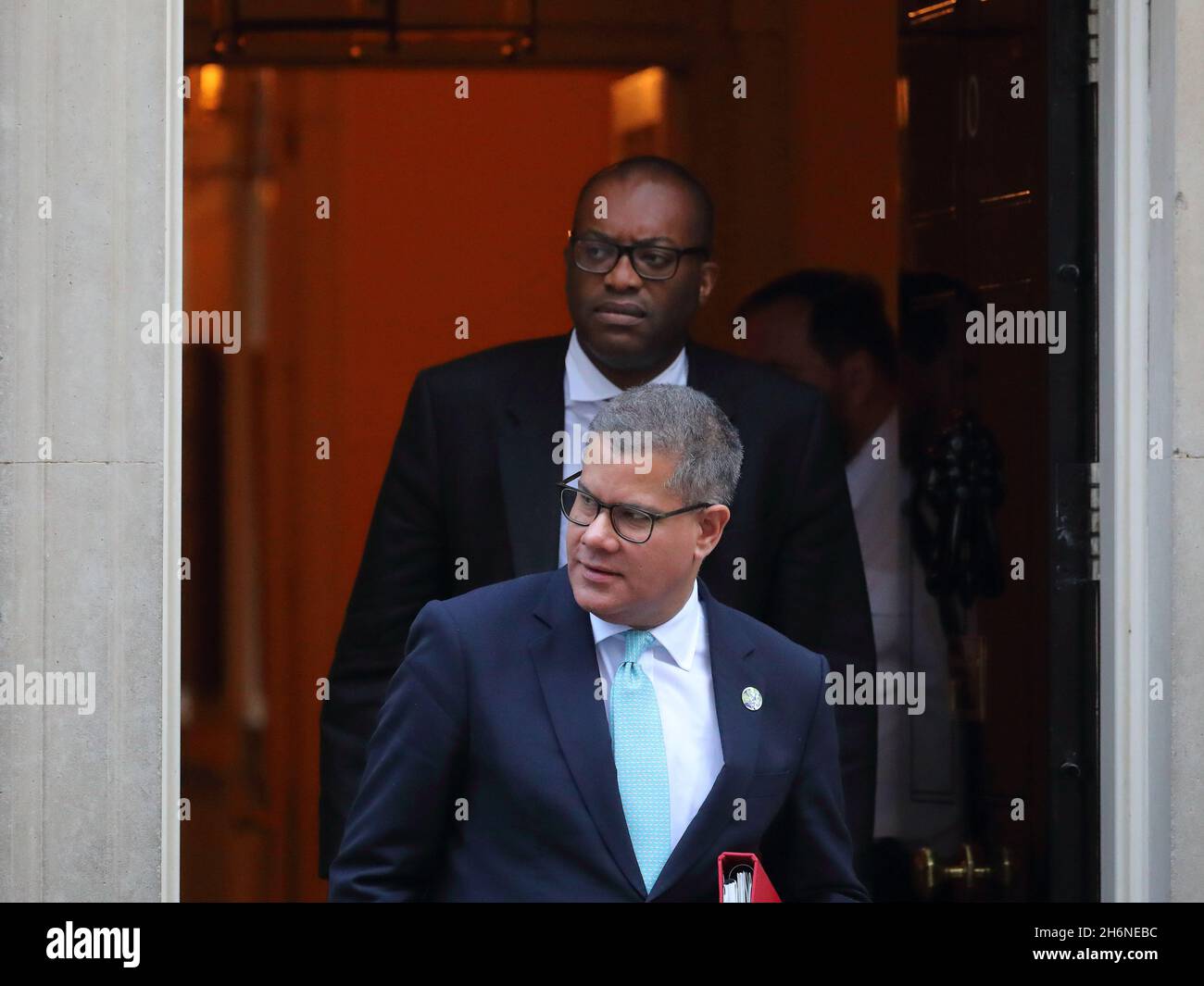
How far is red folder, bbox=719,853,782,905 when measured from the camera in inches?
129

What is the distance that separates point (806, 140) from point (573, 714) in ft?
6.32

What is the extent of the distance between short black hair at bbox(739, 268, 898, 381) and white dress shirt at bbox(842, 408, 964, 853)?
0.65 ft

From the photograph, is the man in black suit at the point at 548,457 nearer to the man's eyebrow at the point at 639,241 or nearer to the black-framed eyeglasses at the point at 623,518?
the man's eyebrow at the point at 639,241

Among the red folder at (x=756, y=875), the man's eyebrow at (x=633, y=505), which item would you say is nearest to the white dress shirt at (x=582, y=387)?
the man's eyebrow at (x=633, y=505)

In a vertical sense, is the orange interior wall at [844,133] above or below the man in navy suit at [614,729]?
above

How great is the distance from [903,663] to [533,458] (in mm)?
1193

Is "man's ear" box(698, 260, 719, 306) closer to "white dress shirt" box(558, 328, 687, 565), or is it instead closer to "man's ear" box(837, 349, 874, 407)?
"white dress shirt" box(558, 328, 687, 565)

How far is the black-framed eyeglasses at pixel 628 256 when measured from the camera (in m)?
4.45

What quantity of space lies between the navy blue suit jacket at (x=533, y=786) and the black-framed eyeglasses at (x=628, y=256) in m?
1.22

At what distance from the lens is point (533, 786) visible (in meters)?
3.35

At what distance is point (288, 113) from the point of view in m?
4.41

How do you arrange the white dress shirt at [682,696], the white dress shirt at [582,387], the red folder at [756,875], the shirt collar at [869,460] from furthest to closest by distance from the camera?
the shirt collar at [869,460]
the white dress shirt at [582,387]
the white dress shirt at [682,696]
the red folder at [756,875]

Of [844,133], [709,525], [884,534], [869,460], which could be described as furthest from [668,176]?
[709,525]

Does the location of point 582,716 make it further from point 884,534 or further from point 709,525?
point 884,534
